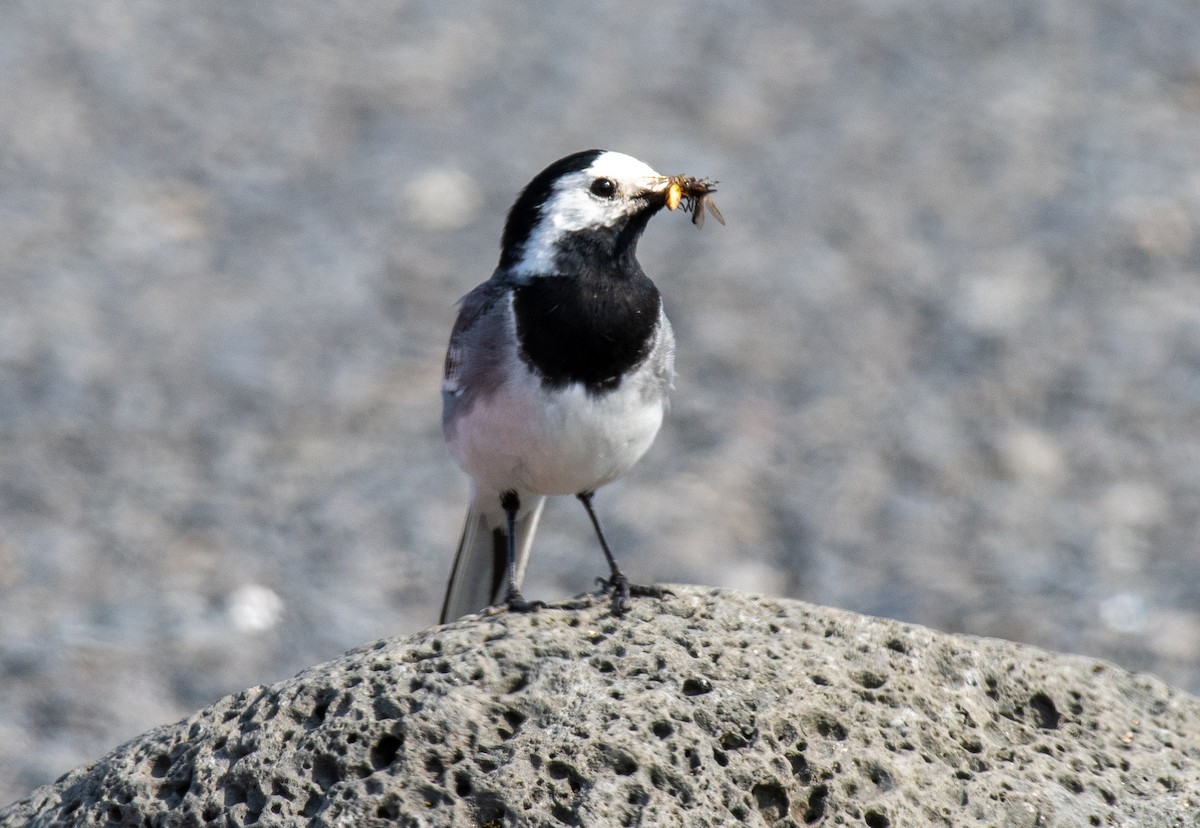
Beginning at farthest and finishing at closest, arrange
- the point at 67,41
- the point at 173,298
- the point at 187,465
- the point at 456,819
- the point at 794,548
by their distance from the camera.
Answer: the point at 67,41 < the point at 173,298 < the point at 187,465 < the point at 794,548 < the point at 456,819

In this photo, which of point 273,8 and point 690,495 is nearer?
point 690,495

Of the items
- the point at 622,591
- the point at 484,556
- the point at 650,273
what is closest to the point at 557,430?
the point at 622,591

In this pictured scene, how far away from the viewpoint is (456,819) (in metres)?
3.89

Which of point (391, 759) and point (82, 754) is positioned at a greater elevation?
point (82, 754)

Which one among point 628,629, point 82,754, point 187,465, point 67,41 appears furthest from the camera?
point 67,41

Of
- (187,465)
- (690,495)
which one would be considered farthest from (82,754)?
(690,495)

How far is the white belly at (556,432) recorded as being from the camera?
213 inches

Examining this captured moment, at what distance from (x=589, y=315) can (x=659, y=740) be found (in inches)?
74.0

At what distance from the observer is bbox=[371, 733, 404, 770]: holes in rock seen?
4.04 metres

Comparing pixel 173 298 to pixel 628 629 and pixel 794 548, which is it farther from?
pixel 628 629

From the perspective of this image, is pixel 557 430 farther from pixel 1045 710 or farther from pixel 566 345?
pixel 1045 710

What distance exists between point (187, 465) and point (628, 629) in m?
5.72

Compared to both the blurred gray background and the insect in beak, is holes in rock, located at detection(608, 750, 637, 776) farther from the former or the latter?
the blurred gray background

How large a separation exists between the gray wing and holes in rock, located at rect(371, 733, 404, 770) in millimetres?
1716
